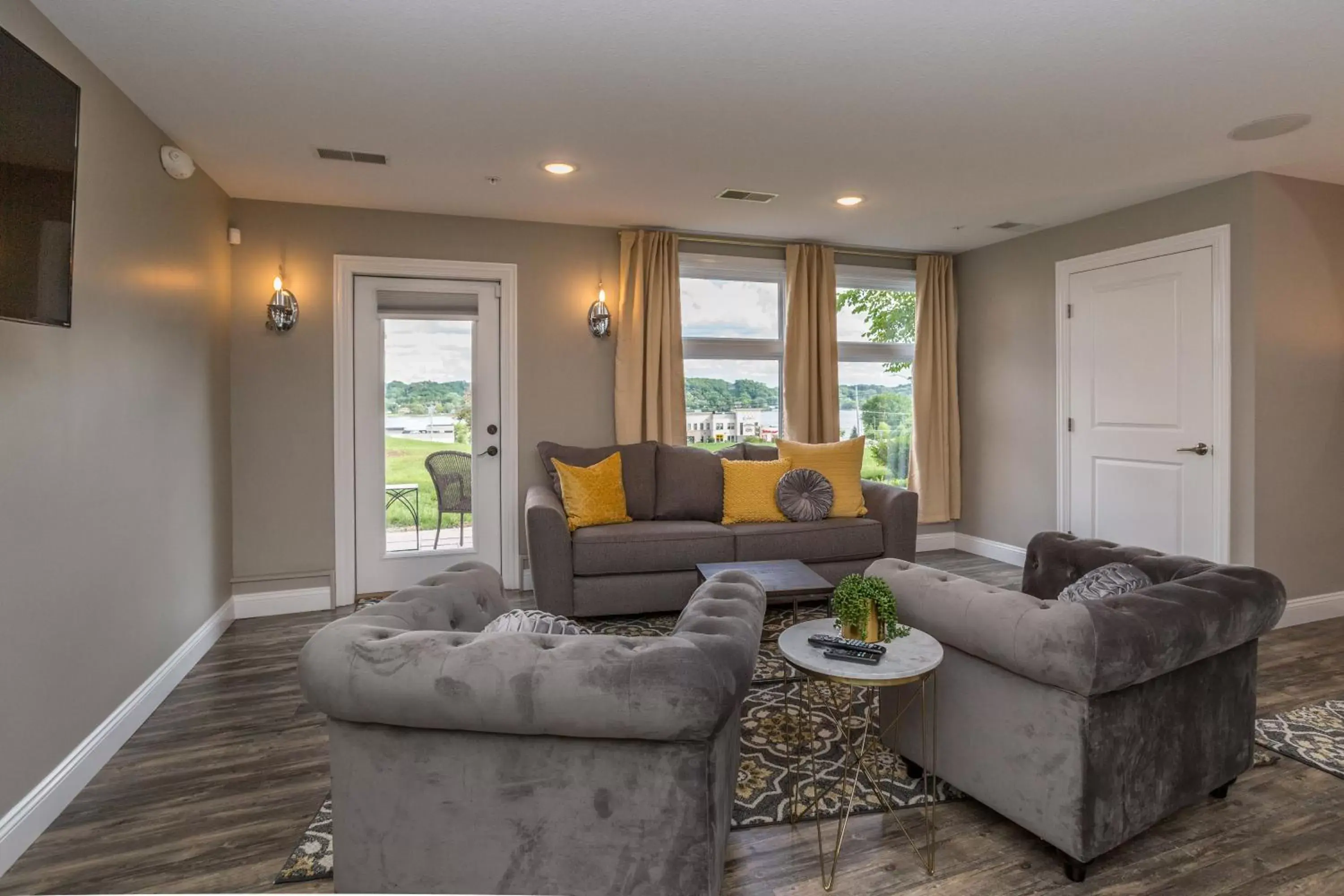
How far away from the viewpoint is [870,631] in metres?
1.91

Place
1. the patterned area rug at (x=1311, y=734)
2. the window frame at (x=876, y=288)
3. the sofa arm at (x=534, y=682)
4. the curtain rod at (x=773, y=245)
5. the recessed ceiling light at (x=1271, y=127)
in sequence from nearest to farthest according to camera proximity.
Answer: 1. the sofa arm at (x=534, y=682)
2. the patterned area rug at (x=1311, y=734)
3. the recessed ceiling light at (x=1271, y=127)
4. the curtain rod at (x=773, y=245)
5. the window frame at (x=876, y=288)

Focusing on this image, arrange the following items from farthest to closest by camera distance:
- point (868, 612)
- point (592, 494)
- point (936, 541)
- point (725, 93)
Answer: point (936, 541), point (592, 494), point (725, 93), point (868, 612)

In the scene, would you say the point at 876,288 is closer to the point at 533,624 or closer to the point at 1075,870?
the point at 1075,870

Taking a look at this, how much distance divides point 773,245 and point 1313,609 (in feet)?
13.0

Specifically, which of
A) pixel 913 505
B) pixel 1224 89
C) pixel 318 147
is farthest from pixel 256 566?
pixel 1224 89

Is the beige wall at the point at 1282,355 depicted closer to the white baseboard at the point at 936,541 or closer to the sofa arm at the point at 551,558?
the white baseboard at the point at 936,541

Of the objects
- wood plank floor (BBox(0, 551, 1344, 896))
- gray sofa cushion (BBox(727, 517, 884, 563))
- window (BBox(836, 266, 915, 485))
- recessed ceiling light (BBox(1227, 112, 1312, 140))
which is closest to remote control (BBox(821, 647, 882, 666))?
wood plank floor (BBox(0, 551, 1344, 896))

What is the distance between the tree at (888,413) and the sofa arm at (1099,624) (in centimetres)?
376

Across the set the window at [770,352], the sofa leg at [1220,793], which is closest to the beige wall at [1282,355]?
the window at [770,352]

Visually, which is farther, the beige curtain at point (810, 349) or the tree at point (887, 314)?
the tree at point (887, 314)

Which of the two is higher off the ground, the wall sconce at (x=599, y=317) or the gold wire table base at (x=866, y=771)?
the wall sconce at (x=599, y=317)

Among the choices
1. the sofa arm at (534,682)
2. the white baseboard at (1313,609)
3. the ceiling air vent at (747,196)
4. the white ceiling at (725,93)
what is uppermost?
the ceiling air vent at (747,196)

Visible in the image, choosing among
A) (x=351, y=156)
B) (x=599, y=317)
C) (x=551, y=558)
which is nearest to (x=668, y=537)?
(x=551, y=558)

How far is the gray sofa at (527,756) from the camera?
1.35m
